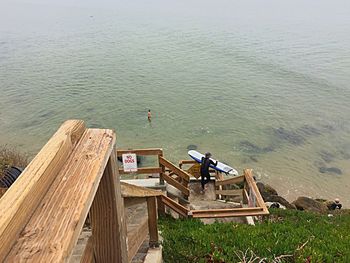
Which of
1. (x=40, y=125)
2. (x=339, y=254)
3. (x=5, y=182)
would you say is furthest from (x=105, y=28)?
(x=339, y=254)

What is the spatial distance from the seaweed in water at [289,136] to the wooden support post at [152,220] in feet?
69.0

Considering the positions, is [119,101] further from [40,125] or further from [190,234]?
[190,234]

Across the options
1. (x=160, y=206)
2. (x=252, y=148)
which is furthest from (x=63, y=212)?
(x=252, y=148)

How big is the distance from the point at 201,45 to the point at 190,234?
146ft

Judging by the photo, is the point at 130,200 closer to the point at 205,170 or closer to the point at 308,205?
the point at 205,170

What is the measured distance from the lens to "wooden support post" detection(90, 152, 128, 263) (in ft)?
6.70

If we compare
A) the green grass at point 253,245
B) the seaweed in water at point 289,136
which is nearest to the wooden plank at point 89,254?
the green grass at point 253,245

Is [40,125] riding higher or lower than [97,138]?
lower

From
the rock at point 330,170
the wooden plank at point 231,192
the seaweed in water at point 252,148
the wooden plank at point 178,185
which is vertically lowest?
the rock at point 330,170

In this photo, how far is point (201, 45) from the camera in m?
48.0

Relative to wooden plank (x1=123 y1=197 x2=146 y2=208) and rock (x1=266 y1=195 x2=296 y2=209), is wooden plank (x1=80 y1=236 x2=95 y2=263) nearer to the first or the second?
wooden plank (x1=123 y1=197 x2=146 y2=208)

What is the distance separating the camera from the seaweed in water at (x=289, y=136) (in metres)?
24.2

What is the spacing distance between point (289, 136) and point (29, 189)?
987 inches

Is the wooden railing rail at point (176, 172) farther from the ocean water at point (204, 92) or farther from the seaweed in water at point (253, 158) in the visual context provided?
the seaweed in water at point (253, 158)
